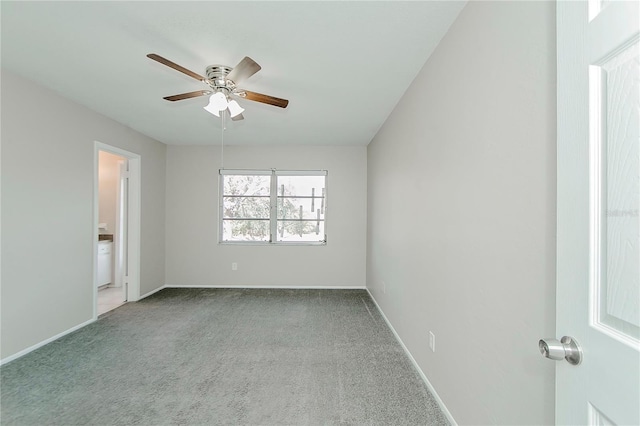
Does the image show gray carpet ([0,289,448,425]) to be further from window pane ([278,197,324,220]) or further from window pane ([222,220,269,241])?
window pane ([278,197,324,220])

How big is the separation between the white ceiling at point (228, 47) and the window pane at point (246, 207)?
6.67 feet

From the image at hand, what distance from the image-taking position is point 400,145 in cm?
288

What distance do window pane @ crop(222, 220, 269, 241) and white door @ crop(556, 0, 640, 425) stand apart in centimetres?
462

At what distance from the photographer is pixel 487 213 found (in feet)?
4.47

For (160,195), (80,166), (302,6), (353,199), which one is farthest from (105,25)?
(353,199)

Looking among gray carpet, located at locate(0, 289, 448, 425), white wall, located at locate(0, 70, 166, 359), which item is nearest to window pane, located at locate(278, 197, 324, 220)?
gray carpet, located at locate(0, 289, 448, 425)

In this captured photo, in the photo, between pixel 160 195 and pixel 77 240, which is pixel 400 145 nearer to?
pixel 77 240

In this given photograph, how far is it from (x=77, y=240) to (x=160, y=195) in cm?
184

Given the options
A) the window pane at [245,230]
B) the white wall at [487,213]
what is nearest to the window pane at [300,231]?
the window pane at [245,230]

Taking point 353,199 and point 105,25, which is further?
point 353,199

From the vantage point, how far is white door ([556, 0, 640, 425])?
556 millimetres

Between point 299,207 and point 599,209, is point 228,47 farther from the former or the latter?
point 299,207

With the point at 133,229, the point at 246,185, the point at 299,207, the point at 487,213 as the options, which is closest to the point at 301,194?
the point at 299,207

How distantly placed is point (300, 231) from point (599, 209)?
4553 mm
